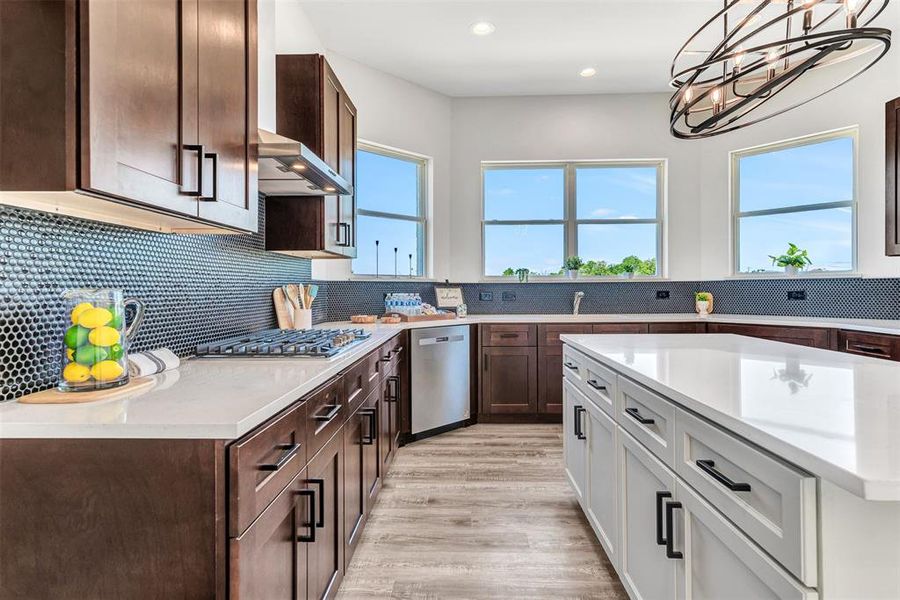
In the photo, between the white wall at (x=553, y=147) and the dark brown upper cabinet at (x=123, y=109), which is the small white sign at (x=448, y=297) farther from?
the dark brown upper cabinet at (x=123, y=109)

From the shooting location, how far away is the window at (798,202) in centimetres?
375

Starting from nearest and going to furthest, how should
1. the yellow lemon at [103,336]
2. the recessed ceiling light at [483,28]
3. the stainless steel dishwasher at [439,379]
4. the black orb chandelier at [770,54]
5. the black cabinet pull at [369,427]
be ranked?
the yellow lemon at [103,336] → the black orb chandelier at [770,54] → the black cabinet pull at [369,427] → the recessed ceiling light at [483,28] → the stainless steel dishwasher at [439,379]

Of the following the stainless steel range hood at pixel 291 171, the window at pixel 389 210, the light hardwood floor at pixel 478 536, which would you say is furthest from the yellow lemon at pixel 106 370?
the window at pixel 389 210

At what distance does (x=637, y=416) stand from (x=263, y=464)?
111 cm

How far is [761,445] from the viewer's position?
801 millimetres

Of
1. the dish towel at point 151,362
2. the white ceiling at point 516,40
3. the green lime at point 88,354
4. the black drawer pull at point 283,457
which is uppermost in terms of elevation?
the white ceiling at point 516,40

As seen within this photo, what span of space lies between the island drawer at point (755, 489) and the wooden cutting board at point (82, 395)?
137 centimetres

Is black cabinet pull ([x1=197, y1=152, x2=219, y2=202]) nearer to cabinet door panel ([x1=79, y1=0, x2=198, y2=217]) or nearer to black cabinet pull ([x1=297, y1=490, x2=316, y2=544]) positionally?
cabinet door panel ([x1=79, y1=0, x2=198, y2=217])

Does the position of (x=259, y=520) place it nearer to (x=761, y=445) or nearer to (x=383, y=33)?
(x=761, y=445)

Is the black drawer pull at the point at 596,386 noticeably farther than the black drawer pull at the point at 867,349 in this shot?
No

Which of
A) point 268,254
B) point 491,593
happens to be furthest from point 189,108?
point 491,593

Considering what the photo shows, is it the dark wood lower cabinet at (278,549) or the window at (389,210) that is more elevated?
the window at (389,210)

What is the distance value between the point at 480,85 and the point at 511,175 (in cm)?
92

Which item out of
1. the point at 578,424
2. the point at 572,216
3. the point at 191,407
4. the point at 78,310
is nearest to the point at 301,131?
the point at 78,310
